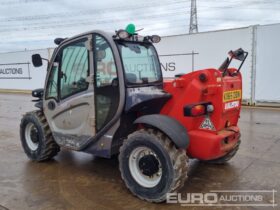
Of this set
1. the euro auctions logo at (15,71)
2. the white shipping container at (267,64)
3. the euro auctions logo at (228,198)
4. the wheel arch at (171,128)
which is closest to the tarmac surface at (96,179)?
the euro auctions logo at (228,198)

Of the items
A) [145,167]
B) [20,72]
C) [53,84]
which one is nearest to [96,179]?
[145,167]

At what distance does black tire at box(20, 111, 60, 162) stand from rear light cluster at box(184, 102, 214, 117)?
2521 millimetres

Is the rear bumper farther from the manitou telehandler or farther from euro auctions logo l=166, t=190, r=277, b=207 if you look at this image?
euro auctions logo l=166, t=190, r=277, b=207

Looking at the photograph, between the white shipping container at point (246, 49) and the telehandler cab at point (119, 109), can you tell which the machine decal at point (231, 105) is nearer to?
the telehandler cab at point (119, 109)

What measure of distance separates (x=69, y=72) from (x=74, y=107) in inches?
21.4

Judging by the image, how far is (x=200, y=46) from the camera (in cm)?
1170

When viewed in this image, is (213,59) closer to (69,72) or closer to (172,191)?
(69,72)

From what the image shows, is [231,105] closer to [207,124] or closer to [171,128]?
[207,124]

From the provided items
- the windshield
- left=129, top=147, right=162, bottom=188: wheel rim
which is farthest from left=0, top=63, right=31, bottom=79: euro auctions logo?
left=129, top=147, right=162, bottom=188: wheel rim

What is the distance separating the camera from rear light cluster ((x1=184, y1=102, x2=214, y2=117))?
333 cm

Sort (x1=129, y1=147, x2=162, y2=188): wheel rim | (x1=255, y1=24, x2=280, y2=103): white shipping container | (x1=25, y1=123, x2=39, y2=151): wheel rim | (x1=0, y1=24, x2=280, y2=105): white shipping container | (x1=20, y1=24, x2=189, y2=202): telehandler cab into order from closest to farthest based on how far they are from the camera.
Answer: (x1=20, y1=24, x2=189, y2=202): telehandler cab, (x1=129, y1=147, x2=162, y2=188): wheel rim, (x1=25, y1=123, x2=39, y2=151): wheel rim, (x1=255, y1=24, x2=280, y2=103): white shipping container, (x1=0, y1=24, x2=280, y2=105): white shipping container

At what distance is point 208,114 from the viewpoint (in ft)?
11.6

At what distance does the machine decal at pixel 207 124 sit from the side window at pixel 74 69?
1.66m

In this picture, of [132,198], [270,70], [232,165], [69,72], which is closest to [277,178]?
[232,165]
